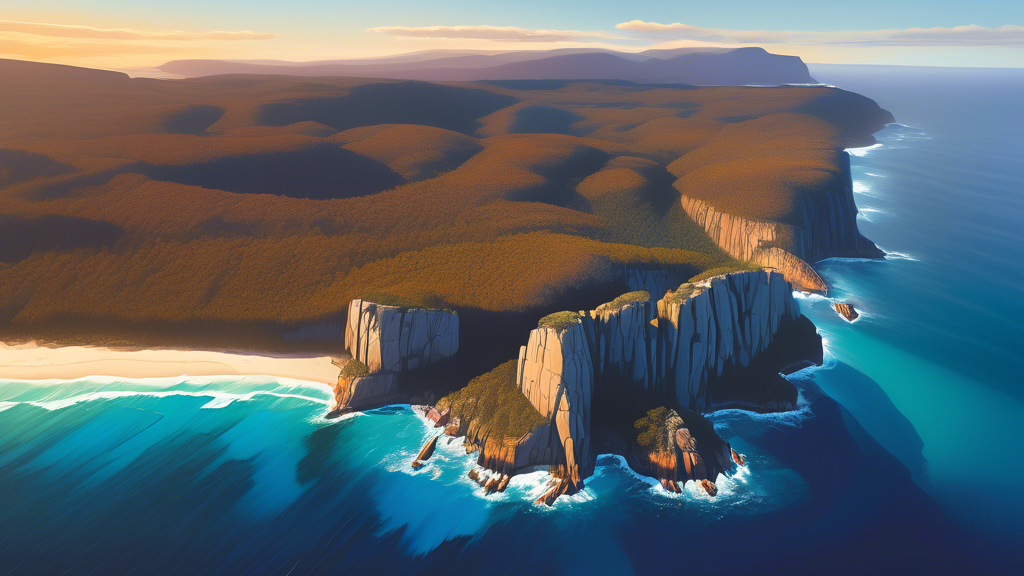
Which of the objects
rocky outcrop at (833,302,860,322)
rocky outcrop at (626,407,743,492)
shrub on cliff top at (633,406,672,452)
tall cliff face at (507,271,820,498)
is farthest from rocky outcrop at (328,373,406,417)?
rocky outcrop at (833,302,860,322)

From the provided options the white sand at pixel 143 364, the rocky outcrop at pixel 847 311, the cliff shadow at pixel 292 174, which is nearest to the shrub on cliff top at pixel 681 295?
the rocky outcrop at pixel 847 311

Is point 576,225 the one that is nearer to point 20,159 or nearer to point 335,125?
point 20,159

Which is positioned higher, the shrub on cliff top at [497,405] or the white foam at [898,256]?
the white foam at [898,256]

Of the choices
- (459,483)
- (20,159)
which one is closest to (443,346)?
(459,483)

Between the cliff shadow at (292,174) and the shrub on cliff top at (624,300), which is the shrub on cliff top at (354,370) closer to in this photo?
the shrub on cliff top at (624,300)

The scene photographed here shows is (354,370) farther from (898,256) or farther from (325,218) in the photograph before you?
(898,256)
